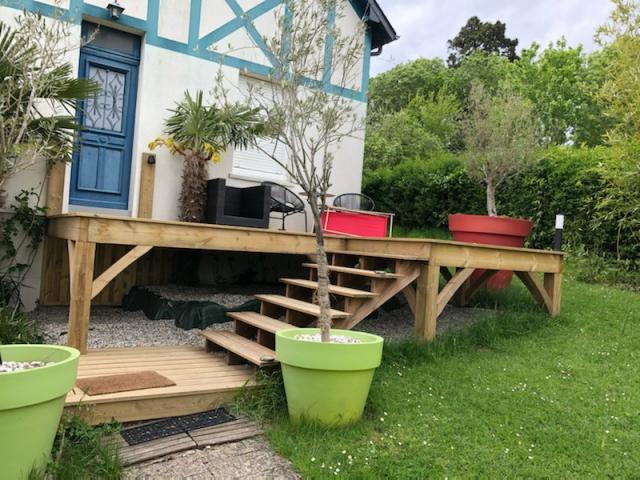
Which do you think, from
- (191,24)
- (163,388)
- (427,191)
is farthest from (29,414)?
(427,191)

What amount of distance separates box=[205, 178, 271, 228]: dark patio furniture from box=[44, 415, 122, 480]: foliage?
3.16 meters

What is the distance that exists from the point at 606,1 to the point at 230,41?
13.7ft

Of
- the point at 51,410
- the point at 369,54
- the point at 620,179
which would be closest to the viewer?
the point at 51,410

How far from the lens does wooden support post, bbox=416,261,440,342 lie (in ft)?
12.5

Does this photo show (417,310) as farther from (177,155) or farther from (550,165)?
(550,165)

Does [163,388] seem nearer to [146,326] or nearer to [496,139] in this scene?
[146,326]

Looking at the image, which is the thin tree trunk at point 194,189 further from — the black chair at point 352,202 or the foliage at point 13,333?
the foliage at point 13,333

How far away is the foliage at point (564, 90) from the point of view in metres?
20.5

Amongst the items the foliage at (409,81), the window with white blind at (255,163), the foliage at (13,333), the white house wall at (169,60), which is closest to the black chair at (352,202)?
the window with white blind at (255,163)

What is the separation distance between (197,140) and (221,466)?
3.92 metres

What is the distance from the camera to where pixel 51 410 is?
1.91 meters

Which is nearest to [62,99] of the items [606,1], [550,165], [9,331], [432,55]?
[9,331]

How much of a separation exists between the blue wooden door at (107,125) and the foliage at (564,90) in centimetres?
1813

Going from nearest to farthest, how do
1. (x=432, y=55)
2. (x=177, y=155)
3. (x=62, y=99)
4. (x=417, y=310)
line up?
(x=417, y=310) < (x=62, y=99) < (x=177, y=155) < (x=432, y=55)
